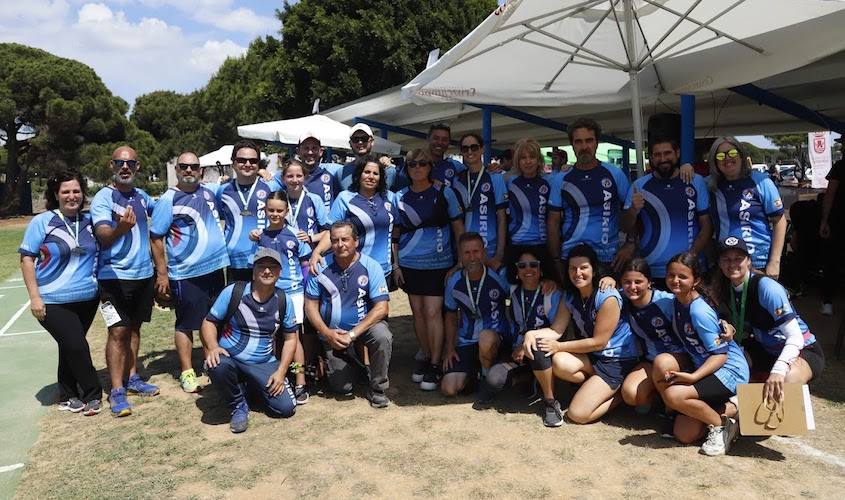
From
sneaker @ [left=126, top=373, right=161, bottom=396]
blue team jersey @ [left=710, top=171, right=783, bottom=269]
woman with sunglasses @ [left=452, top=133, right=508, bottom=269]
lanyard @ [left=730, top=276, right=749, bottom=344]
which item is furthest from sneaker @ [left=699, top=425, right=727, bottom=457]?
sneaker @ [left=126, top=373, right=161, bottom=396]

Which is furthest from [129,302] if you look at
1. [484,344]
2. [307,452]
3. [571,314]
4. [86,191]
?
[571,314]

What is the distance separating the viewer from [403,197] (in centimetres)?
479

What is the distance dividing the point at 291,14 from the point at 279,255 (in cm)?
1646

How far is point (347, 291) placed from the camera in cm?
449

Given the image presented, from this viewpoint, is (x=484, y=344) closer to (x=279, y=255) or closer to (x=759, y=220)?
(x=279, y=255)

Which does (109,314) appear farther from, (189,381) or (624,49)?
(624,49)

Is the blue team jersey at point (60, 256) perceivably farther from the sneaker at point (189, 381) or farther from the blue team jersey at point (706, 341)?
the blue team jersey at point (706, 341)

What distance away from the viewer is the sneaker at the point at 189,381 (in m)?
4.85

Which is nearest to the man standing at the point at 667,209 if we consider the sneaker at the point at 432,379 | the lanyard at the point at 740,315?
the lanyard at the point at 740,315

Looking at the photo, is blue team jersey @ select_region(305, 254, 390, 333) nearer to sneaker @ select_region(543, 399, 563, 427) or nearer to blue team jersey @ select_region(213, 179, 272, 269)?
blue team jersey @ select_region(213, 179, 272, 269)

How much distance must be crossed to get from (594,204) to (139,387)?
3781 mm

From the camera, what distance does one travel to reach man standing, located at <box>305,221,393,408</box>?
445cm

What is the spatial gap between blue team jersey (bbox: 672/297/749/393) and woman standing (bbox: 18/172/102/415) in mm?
4028

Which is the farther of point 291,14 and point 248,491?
point 291,14
